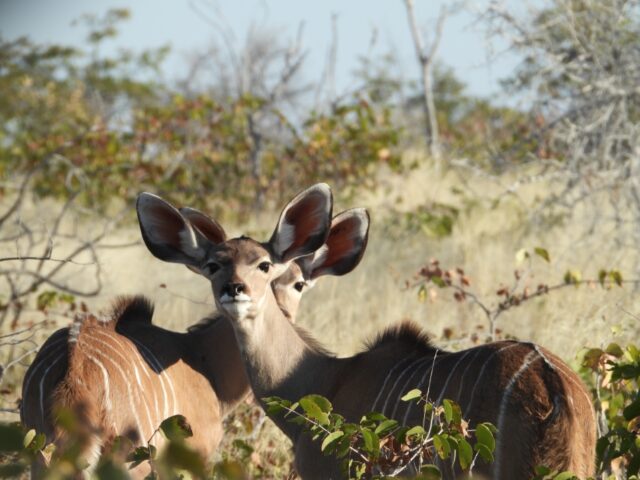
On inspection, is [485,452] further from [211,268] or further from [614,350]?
[211,268]

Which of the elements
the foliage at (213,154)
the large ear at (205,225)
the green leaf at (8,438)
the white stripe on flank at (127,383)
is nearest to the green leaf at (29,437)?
the white stripe on flank at (127,383)

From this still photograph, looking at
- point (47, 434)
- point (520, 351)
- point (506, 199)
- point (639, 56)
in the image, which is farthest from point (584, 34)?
point (47, 434)

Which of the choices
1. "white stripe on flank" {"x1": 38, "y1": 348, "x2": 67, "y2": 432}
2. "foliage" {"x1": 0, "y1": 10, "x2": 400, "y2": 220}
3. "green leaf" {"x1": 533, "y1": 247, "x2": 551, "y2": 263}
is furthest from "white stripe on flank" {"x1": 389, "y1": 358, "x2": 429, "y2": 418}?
"foliage" {"x1": 0, "y1": 10, "x2": 400, "y2": 220}

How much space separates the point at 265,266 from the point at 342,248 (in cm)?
65

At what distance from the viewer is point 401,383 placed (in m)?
3.63

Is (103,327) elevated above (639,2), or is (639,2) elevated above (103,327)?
(639,2)

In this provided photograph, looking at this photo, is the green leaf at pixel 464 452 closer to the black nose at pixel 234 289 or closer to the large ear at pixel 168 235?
the black nose at pixel 234 289

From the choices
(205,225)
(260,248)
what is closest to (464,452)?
(260,248)

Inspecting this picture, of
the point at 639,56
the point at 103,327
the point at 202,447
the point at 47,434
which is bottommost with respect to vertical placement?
the point at 202,447

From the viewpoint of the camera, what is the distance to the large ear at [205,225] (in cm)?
458

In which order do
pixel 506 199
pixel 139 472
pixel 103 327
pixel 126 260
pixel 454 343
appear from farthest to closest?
pixel 506 199 < pixel 126 260 < pixel 454 343 < pixel 103 327 < pixel 139 472

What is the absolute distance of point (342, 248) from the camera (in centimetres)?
464

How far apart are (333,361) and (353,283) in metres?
4.14

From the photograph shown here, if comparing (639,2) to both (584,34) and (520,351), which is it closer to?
(584,34)
